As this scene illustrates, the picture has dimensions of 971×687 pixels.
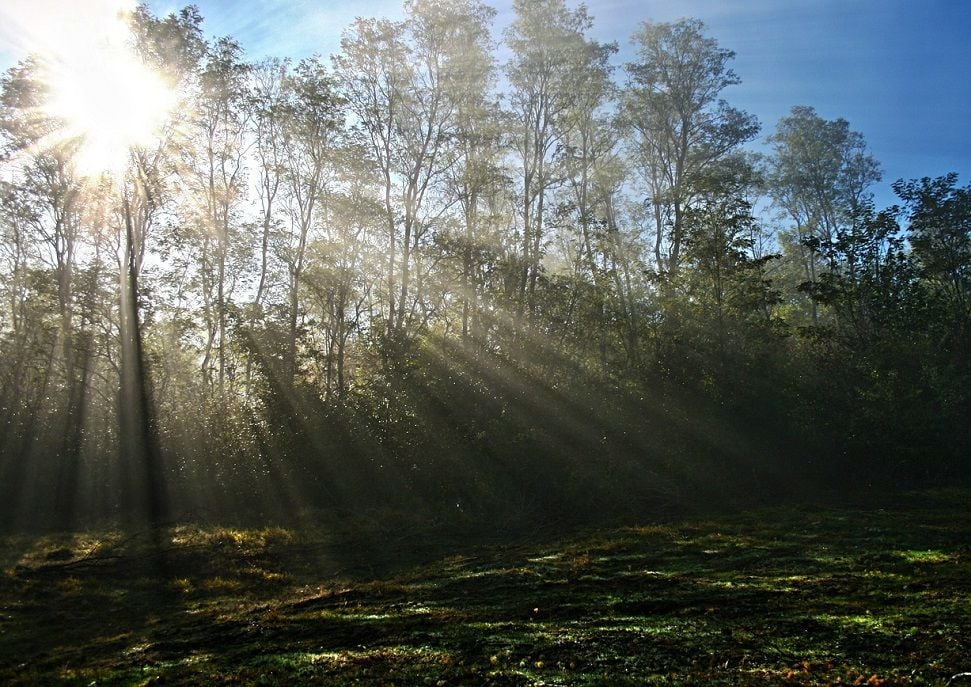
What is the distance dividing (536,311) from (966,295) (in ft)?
44.1

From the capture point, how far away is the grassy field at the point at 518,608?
13.2 ft

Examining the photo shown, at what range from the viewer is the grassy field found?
4023mm

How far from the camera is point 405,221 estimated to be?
70.4 feet

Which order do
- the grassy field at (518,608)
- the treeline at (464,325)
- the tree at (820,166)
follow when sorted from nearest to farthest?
the grassy field at (518,608)
the treeline at (464,325)
the tree at (820,166)

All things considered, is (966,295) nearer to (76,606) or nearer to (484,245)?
(484,245)

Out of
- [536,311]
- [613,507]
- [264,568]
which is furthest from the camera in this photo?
[536,311]

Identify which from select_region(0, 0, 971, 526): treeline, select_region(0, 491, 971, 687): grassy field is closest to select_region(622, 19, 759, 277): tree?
select_region(0, 0, 971, 526): treeline

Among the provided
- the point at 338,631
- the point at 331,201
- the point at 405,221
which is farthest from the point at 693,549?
the point at 331,201

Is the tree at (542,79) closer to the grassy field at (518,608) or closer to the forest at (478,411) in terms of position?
the forest at (478,411)

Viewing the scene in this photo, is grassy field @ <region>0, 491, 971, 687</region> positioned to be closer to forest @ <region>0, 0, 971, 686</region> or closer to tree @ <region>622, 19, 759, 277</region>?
forest @ <region>0, 0, 971, 686</region>

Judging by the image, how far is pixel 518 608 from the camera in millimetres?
6039

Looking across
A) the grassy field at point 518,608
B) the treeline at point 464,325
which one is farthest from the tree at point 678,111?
the grassy field at point 518,608

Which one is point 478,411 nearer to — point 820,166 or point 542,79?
point 542,79

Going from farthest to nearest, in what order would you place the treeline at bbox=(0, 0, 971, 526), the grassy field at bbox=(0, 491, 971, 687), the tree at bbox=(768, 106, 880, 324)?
the tree at bbox=(768, 106, 880, 324) < the treeline at bbox=(0, 0, 971, 526) < the grassy field at bbox=(0, 491, 971, 687)
